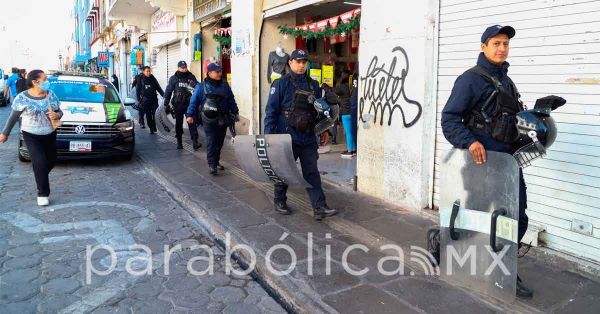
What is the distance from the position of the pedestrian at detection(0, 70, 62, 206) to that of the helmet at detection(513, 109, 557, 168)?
17.3 ft

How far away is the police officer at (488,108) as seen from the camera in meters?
3.13

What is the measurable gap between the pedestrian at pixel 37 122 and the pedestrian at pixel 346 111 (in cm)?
515

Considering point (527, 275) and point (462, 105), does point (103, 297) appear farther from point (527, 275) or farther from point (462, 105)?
point (527, 275)

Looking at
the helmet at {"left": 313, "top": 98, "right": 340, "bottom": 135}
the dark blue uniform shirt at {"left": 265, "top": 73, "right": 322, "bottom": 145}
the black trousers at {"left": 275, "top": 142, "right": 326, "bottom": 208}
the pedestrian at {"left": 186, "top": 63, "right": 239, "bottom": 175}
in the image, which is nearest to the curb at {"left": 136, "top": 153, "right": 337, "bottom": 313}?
the black trousers at {"left": 275, "top": 142, "right": 326, "bottom": 208}

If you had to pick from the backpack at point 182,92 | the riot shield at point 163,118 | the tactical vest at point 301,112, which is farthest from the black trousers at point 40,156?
the riot shield at point 163,118

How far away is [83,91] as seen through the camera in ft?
28.7

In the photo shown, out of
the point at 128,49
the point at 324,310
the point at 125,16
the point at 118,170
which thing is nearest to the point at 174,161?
the point at 118,170

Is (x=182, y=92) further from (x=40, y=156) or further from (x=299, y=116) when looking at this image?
(x=299, y=116)

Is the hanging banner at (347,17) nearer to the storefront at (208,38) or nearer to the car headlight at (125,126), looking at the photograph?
the car headlight at (125,126)

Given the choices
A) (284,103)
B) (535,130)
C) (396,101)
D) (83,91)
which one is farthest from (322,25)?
(535,130)

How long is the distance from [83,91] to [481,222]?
7836mm

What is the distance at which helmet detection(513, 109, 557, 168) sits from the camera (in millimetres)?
2934

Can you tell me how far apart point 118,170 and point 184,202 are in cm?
265

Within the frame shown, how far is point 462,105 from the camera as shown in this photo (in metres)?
3.23
